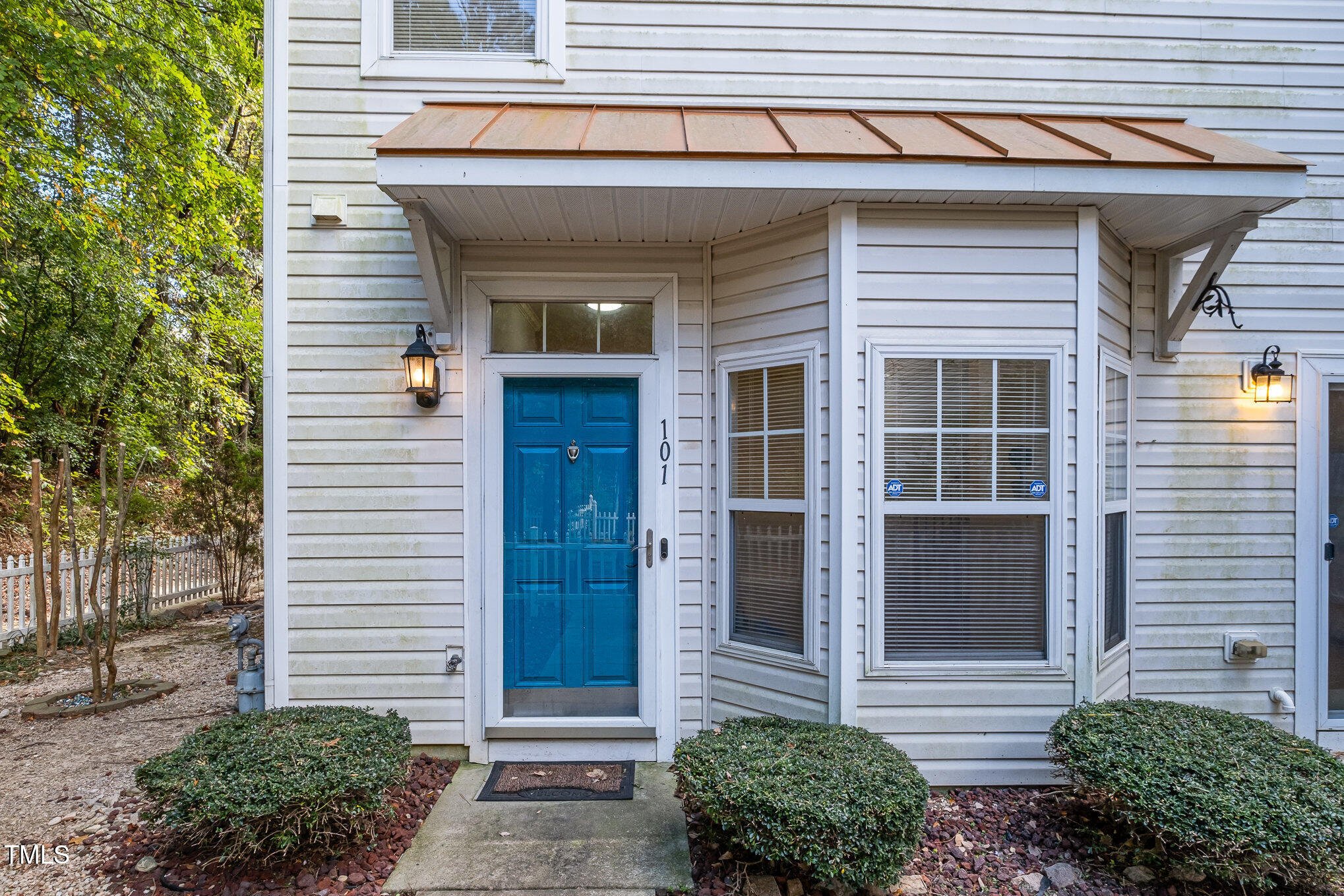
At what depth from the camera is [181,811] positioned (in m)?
1.95

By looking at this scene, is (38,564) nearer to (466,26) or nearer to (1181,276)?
(466,26)

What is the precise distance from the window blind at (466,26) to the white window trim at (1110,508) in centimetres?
313

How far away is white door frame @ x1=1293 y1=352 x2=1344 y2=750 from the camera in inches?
122

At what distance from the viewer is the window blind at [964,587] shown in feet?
8.60

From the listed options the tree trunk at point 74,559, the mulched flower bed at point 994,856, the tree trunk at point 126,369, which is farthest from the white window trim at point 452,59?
the tree trunk at point 126,369

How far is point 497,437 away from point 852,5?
2.72 metres

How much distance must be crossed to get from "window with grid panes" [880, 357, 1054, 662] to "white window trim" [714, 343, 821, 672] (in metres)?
0.29

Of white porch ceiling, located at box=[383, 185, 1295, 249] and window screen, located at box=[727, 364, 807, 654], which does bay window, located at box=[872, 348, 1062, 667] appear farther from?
white porch ceiling, located at box=[383, 185, 1295, 249]

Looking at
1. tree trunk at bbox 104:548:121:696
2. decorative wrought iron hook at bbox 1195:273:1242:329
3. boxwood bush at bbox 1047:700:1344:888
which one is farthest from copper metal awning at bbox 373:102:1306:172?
tree trunk at bbox 104:548:121:696

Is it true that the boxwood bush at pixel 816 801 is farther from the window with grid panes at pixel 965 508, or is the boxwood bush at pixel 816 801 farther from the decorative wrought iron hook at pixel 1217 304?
the decorative wrought iron hook at pixel 1217 304

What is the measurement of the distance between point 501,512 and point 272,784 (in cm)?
134

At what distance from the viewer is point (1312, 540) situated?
10.2 feet

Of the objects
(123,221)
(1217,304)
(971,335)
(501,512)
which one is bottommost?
(501,512)

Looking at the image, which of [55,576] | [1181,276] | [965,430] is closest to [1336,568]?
[1181,276]
